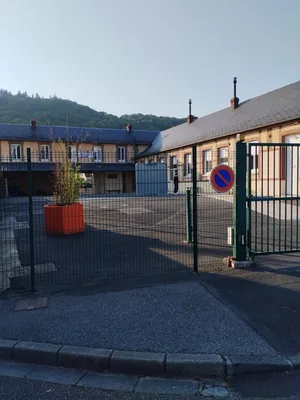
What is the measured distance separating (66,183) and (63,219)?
3.69 feet

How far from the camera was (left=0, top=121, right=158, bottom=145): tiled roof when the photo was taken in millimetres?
34500

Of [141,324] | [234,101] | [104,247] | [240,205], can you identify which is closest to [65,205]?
[104,247]

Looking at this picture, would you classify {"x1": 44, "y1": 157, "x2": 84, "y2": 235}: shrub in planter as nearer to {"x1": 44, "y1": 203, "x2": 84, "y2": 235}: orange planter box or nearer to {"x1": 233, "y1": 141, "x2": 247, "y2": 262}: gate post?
{"x1": 44, "y1": 203, "x2": 84, "y2": 235}: orange planter box

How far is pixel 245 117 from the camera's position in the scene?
75.2ft

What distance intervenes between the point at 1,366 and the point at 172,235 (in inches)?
252

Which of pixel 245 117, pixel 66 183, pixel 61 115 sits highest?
pixel 61 115

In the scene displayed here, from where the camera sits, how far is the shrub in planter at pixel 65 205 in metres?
9.41

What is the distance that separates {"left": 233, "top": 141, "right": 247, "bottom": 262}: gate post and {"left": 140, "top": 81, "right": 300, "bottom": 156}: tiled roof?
1313cm

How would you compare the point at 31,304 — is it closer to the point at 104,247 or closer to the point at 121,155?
the point at 104,247

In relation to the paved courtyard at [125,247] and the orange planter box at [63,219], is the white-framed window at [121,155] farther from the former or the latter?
the orange planter box at [63,219]

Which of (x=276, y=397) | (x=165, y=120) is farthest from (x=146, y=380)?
(x=165, y=120)

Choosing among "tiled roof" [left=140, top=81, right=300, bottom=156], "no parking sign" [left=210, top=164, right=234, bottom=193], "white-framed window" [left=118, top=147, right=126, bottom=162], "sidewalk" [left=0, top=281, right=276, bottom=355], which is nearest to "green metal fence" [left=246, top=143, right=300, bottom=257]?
"no parking sign" [left=210, top=164, right=234, bottom=193]

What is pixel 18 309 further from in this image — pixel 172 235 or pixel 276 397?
pixel 172 235

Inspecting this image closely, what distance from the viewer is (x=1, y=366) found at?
10.7ft
